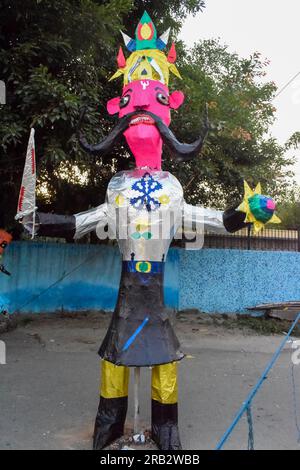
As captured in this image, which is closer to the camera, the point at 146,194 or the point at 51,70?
the point at 146,194

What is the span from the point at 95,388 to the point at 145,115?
299 centimetres

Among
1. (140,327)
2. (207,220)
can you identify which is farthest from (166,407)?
(207,220)

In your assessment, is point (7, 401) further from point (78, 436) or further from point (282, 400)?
point (282, 400)

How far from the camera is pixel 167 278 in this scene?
9.28 meters

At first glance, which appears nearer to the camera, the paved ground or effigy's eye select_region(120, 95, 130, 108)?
effigy's eye select_region(120, 95, 130, 108)

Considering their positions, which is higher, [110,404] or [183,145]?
[183,145]

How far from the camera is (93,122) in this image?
20.6 ft

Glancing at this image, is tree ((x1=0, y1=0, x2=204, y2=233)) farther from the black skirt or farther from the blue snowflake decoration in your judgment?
the black skirt

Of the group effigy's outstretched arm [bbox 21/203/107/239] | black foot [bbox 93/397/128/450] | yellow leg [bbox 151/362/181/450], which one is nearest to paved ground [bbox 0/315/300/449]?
black foot [bbox 93/397/128/450]

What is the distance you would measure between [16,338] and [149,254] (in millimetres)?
4685

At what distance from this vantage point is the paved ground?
374 cm

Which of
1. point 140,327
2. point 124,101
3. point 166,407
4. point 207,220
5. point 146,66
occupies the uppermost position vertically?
point 146,66

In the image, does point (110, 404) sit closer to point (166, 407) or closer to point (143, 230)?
point (166, 407)

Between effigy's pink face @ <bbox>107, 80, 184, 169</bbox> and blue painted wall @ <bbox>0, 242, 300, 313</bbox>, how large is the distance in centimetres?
552
